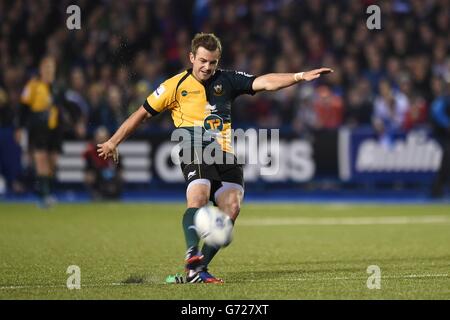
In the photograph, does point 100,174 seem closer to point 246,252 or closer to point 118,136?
point 246,252

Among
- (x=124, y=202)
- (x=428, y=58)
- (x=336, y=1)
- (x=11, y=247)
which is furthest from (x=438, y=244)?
(x=336, y=1)

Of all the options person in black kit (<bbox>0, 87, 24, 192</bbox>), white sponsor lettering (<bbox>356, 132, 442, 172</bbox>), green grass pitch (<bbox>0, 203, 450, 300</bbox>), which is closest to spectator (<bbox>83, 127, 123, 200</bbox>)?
green grass pitch (<bbox>0, 203, 450, 300</bbox>)

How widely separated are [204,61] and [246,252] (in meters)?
3.07

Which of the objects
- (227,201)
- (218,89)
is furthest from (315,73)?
(227,201)

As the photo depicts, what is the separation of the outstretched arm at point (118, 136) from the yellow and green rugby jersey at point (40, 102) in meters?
9.01

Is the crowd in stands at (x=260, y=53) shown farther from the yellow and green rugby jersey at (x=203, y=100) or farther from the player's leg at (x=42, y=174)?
the yellow and green rugby jersey at (x=203, y=100)

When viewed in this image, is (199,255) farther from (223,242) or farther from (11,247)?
(11,247)

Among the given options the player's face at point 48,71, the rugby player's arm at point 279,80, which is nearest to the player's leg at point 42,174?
the player's face at point 48,71

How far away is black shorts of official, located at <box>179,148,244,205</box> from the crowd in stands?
1025 cm

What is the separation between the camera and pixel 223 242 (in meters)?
7.34

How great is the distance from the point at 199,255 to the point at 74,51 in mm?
13664

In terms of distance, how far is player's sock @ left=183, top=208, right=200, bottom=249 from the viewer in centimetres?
745

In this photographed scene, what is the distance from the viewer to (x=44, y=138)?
1675 centimetres

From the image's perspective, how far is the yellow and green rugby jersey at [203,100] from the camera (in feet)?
25.8
